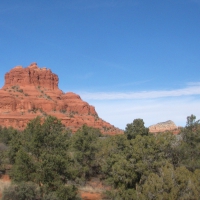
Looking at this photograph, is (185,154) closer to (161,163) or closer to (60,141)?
(161,163)

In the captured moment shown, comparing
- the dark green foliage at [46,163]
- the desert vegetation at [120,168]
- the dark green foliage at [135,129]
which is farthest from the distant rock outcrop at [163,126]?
the dark green foliage at [46,163]

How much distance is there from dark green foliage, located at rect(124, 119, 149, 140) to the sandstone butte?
59.2m

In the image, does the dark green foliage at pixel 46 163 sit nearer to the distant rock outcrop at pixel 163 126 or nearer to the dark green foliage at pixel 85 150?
the dark green foliage at pixel 85 150

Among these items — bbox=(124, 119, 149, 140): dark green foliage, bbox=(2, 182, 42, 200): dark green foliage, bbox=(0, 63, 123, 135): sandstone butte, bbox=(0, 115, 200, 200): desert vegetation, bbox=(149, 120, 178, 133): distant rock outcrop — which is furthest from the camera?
bbox=(149, 120, 178, 133): distant rock outcrop

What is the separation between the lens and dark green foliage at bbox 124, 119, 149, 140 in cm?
2815

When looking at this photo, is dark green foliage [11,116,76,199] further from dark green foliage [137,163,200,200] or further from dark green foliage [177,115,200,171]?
dark green foliage [177,115,200,171]

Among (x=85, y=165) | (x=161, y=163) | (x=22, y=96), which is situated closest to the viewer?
(x=161, y=163)

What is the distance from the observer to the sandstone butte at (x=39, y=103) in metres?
94.9

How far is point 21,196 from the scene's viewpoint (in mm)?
15516

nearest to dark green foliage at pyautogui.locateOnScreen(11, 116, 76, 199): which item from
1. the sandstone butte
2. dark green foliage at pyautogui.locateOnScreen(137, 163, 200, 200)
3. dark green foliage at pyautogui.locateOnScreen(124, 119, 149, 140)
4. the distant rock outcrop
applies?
dark green foliage at pyautogui.locateOnScreen(137, 163, 200, 200)

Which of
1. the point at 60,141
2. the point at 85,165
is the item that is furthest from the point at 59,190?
the point at 85,165

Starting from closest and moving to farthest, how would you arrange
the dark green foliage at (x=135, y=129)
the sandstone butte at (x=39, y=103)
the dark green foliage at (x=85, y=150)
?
the dark green foliage at (x=135, y=129) → the dark green foliage at (x=85, y=150) → the sandstone butte at (x=39, y=103)

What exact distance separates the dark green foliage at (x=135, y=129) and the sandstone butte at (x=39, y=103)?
5925 centimetres

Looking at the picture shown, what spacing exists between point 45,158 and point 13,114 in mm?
84163
